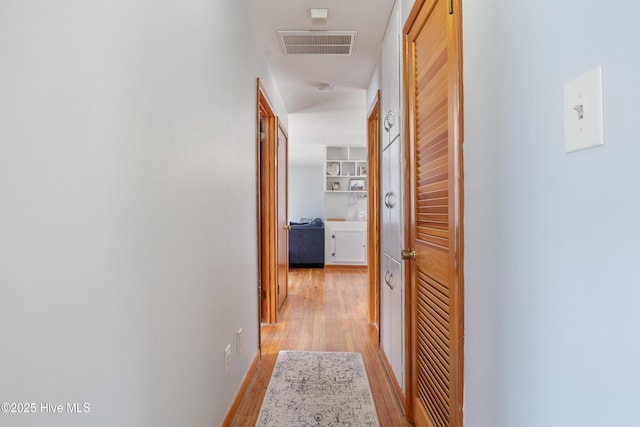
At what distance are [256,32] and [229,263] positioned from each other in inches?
64.8

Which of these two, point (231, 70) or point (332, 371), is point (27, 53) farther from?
point (332, 371)

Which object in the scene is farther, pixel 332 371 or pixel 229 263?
pixel 332 371

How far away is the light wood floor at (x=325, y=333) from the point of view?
195cm

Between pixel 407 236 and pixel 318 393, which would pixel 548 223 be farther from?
pixel 318 393

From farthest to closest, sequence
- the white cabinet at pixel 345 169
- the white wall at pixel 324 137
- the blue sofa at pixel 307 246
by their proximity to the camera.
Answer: the white cabinet at pixel 345 169 → the blue sofa at pixel 307 246 → the white wall at pixel 324 137

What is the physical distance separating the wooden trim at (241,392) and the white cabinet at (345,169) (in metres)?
4.87

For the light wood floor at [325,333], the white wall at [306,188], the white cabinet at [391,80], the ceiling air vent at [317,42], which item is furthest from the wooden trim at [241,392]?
the white wall at [306,188]

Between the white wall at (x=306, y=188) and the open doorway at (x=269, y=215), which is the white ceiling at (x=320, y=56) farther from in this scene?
the white wall at (x=306, y=188)

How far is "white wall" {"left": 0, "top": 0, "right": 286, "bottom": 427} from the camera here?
1.92 ft

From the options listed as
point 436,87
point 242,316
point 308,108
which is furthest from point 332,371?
point 308,108

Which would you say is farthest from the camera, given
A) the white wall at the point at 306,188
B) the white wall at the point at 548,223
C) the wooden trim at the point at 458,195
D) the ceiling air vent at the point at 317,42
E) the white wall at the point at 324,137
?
the white wall at the point at 306,188

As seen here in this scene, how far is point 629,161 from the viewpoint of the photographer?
1.51ft

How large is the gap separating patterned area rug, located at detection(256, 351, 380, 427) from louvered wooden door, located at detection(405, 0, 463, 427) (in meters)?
0.36

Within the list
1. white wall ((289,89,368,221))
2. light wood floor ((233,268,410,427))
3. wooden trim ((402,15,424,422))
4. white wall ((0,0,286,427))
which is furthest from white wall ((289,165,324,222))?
white wall ((0,0,286,427))
